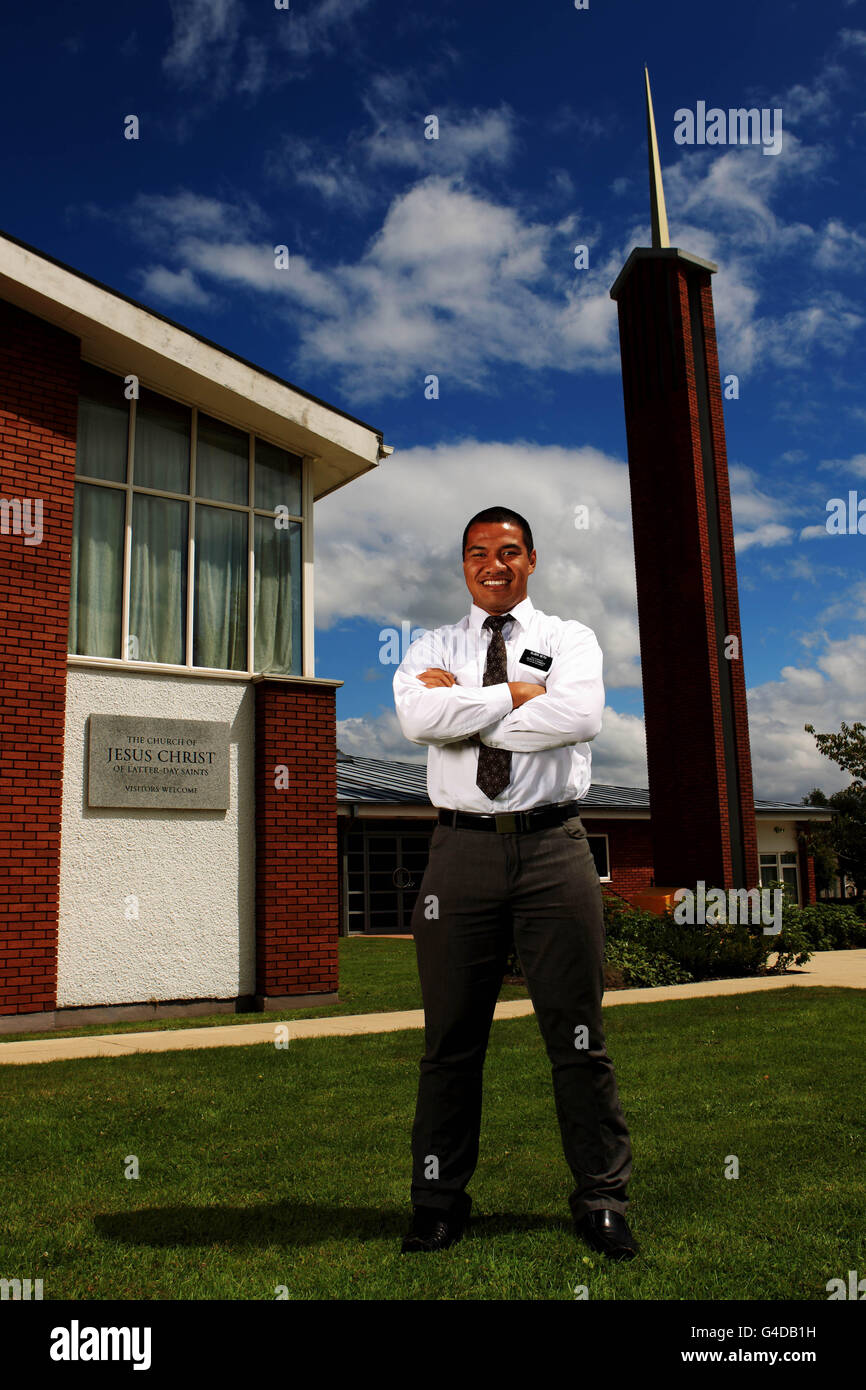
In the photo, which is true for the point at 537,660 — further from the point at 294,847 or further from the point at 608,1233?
the point at 294,847

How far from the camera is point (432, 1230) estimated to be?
10.7 feet

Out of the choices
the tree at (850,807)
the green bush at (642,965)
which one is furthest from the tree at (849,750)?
the green bush at (642,965)

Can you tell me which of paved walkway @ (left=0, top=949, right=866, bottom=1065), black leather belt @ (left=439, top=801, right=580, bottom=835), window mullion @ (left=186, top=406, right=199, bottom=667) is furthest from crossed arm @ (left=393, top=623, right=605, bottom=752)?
window mullion @ (left=186, top=406, right=199, bottom=667)

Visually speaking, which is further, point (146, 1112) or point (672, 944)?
point (672, 944)

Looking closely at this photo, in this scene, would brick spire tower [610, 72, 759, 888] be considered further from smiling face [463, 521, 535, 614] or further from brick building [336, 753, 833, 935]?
smiling face [463, 521, 535, 614]

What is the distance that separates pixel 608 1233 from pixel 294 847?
731 cm

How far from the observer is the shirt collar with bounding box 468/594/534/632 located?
11.8 feet

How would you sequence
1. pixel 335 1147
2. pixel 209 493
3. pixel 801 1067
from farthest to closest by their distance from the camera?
pixel 209 493
pixel 801 1067
pixel 335 1147

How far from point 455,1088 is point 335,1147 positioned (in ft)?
5.62

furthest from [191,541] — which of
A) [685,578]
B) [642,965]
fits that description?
[685,578]

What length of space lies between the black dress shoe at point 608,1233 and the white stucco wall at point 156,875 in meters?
6.92

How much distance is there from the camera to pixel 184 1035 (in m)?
8.23
